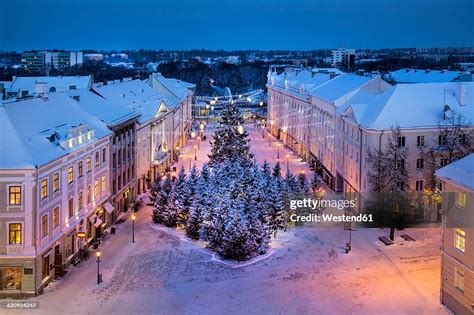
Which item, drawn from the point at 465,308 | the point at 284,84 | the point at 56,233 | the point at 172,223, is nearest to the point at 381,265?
the point at 465,308

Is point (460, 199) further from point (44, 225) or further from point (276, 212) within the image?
point (44, 225)

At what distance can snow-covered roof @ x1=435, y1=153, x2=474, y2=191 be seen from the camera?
24.2m

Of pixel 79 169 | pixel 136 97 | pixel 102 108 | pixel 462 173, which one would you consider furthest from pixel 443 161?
pixel 136 97

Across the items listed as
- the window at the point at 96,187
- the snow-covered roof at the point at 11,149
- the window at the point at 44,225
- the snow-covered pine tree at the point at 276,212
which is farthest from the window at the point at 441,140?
the snow-covered roof at the point at 11,149

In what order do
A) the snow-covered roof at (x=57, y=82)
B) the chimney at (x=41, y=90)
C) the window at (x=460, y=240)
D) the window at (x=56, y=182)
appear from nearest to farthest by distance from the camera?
the window at (x=460, y=240), the window at (x=56, y=182), the chimney at (x=41, y=90), the snow-covered roof at (x=57, y=82)

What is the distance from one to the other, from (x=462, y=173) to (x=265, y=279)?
11.1 metres

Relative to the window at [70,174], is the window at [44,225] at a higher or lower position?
lower

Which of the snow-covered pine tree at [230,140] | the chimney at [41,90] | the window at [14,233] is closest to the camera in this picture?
the window at [14,233]

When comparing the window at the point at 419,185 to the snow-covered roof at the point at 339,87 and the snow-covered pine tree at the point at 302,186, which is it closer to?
the snow-covered pine tree at the point at 302,186

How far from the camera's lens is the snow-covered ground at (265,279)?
26484 mm

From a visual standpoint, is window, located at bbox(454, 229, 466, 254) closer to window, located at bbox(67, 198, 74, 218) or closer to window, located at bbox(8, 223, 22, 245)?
window, located at bbox(8, 223, 22, 245)

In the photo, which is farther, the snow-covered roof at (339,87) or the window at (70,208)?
the snow-covered roof at (339,87)

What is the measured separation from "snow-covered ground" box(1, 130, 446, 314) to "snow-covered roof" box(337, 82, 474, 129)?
330 inches

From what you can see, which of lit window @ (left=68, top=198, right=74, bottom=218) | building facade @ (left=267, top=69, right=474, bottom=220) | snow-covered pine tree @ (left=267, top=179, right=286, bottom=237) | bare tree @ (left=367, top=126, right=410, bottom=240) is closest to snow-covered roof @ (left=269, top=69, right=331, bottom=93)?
building facade @ (left=267, top=69, right=474, bottom=220)
